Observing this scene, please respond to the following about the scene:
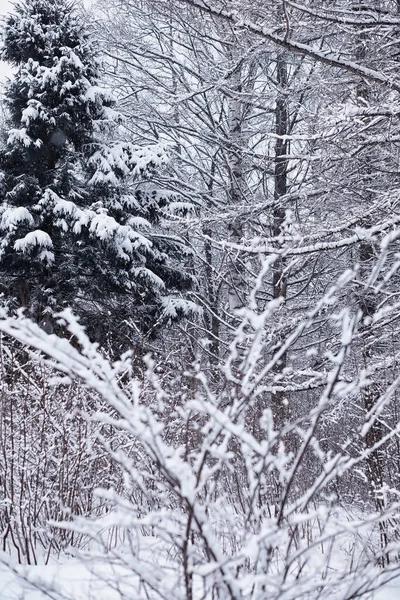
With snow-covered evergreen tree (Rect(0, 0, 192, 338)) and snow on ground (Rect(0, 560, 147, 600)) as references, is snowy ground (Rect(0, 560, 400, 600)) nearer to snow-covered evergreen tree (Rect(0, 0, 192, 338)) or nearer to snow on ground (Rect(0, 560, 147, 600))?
snow on ground (Rect(0, 560, 147, 600))

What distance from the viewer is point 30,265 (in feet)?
30.3

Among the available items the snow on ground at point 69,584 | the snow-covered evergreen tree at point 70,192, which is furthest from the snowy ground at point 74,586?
the snow-covered evergreen tree at point 70,192

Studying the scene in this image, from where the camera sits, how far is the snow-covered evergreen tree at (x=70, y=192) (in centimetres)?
899

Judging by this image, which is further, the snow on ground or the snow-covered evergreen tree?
the snow-covered evergreen tree

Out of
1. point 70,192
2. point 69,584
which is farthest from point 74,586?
point 70,192

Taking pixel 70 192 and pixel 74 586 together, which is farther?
pixel 70 192

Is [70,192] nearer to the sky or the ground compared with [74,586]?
nearer to the sky

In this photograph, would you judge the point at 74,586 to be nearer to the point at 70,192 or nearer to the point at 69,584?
the point at 69,584

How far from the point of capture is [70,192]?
9.37m

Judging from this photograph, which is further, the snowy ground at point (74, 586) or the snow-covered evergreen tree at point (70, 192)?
the snow-covered evergreen tree at point (70, 192)

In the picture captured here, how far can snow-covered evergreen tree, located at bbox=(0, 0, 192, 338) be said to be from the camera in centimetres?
899

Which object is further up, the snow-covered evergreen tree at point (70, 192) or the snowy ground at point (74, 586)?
the snow-covered evergreen tree at point (70, 192)

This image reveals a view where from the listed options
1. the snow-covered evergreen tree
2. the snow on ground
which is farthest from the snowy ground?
the snow-covered evergreen tree

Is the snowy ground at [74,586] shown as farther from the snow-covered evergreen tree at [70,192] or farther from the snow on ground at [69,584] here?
the snow-covered evergreen tree at [70,192]
